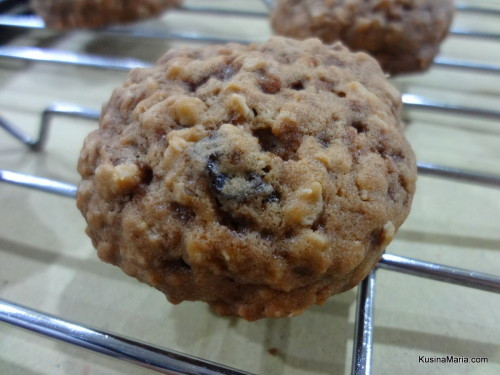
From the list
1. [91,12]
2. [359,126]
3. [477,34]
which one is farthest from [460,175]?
[91,12]

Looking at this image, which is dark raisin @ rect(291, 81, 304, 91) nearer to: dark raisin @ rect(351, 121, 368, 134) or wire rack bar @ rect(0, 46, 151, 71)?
dark raisin @ rect(351, 121, 368, 134)

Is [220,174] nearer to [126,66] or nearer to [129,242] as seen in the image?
[129,242]

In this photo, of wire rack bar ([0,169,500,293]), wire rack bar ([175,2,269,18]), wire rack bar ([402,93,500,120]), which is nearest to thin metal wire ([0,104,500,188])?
wire rack bar ([402,93,500,120])

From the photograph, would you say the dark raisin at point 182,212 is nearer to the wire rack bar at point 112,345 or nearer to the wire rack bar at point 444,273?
the wire rack bar at point 112,345

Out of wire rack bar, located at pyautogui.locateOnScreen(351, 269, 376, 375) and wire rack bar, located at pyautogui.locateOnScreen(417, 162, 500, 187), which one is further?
wire rack bar, located at pyautogui.locateOnScreen(417, 162, 500, 187)

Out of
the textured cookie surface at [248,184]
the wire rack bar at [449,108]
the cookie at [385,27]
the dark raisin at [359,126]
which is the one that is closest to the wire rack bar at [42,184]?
the textured cookie surface at [248,184]

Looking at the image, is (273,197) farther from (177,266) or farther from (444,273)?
(444,273)
